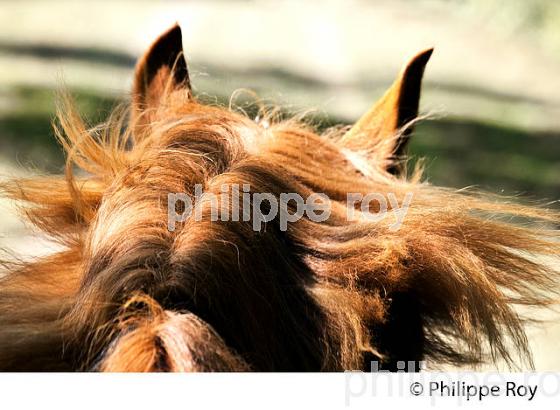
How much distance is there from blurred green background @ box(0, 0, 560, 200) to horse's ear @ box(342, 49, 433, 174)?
306cm

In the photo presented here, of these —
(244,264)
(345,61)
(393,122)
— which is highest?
(345,61)

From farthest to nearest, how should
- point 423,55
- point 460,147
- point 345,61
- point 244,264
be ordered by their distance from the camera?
point 345,61 → point 460,147 → point 423,55 → point 244,264

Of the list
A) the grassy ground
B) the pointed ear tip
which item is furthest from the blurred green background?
the pointed ear tip

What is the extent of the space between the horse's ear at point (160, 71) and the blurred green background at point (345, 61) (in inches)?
117

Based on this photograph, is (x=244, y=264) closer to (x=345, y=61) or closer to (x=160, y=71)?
(x=160, y=71)

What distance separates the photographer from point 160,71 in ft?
6.56

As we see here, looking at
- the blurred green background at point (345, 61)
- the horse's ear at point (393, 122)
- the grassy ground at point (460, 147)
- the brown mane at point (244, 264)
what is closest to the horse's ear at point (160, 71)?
the brown mane at point (244, 264)

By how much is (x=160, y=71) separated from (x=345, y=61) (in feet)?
23.6

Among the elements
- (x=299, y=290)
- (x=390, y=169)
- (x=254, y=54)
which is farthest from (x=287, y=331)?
(x=254, y=54)

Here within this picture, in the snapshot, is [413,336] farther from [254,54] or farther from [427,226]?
[254,54]

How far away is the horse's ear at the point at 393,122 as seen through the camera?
1.96 meters

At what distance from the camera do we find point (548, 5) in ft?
31.7

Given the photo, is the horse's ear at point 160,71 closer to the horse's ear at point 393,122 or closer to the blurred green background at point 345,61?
the horse's ear at point 393,122

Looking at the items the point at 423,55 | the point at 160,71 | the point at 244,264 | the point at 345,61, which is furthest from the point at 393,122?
the point at 345,61
